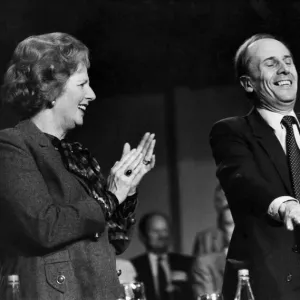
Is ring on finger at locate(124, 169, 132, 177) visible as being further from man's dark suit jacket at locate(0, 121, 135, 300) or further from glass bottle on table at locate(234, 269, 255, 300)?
glass bottle on table at locate(234, 269, 255, 300)

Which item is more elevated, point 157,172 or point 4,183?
point 4,183

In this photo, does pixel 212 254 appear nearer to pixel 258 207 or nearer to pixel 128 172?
pixel 258 207

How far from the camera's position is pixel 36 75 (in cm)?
200

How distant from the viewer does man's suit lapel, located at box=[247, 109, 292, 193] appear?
7.22 feet

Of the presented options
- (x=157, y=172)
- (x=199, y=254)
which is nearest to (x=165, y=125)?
(x=157, y=172)

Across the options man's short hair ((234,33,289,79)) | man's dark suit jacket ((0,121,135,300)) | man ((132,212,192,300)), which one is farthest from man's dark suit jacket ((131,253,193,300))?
man's dark suit jacket ((0,121,135,300))

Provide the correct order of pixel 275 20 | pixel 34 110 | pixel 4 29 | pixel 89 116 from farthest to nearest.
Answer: pixel 89 116 → pixel 275 20 → pixel 4 29 → pixel 34 110

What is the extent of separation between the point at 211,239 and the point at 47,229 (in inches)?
116

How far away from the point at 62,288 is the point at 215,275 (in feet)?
9.09

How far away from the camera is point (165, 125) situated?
4750 millimetres

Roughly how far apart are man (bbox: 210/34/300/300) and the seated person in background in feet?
7.51

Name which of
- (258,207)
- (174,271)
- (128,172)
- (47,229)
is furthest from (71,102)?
(174,271)

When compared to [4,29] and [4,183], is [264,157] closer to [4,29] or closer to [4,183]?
[4,183]

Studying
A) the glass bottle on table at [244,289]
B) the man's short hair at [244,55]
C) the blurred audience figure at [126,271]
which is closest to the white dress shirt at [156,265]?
the blurred audience figure at [126,271]
